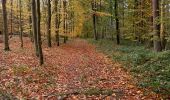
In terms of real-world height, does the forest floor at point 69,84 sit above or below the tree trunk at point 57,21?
below

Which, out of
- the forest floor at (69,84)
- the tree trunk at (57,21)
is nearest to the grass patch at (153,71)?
the forest floor at (69,84)

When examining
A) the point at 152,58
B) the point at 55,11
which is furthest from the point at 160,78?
the point at 55,11

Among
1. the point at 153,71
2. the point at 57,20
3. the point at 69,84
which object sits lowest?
the point at 69,84

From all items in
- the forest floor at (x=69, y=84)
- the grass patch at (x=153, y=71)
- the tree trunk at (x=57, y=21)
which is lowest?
the forest floor at (x=69, y=84)

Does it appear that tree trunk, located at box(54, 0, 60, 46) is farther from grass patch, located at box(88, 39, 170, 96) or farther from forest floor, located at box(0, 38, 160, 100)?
forest floor, located at box(0, 38, 160, 100)

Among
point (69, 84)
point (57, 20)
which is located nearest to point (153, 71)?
point (69, 84)

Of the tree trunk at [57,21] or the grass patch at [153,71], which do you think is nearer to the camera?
the grass patch at [153,71]

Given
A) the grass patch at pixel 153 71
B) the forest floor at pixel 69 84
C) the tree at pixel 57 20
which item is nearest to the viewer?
the forest floor at pixel 69 84

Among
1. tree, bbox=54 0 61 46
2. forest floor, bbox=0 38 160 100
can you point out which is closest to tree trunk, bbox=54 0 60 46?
tree, bbox=54 0 61 46

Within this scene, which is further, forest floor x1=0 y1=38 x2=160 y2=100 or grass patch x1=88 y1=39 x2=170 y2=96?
grass patch x1=88 y1=39 x2=170 y2=96

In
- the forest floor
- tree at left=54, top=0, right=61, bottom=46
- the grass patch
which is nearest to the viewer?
the forest floor

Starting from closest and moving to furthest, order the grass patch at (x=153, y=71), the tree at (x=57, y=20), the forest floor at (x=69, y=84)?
the forest floor at (x=69, y=84) < the grass patch at (x=153, y=71) < the tree at (x=57, y=20)

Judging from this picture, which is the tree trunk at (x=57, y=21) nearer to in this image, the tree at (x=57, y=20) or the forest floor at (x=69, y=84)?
the tree at (x=57, y=20)

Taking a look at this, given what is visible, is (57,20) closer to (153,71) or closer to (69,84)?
(153,71)
